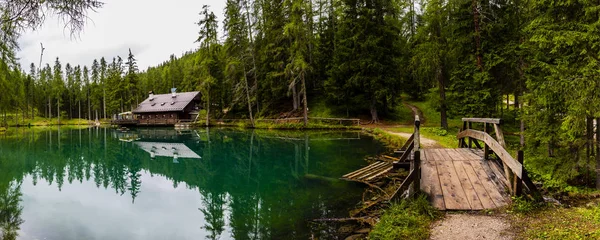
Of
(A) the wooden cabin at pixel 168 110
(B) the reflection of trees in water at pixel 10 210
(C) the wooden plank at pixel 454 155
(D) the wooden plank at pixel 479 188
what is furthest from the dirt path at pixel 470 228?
(A) the wooden cabin at pixel 168 110

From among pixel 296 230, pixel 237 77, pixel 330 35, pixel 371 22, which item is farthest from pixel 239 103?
pixel 296 230

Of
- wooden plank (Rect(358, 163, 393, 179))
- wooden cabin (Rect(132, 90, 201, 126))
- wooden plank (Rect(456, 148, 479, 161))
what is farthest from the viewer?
wooden cabin (Rect(132, 90, 201, 126))

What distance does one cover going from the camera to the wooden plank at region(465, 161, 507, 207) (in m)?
5.81

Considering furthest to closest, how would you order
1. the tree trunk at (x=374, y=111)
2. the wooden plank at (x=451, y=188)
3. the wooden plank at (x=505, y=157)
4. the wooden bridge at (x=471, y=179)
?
the tree trunk at (x=374, y=111), the wooden plank at (x=451, y=188), the wooden bridge at (x=471, y=179), the wooden plank at (x=505, y=157)

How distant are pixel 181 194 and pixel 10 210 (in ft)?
15.5

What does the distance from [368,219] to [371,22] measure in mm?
26080

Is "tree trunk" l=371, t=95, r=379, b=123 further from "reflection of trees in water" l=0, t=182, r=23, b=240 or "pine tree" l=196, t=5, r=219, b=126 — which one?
"reflection of trees in water" l=0, t=182, r=23, b=240

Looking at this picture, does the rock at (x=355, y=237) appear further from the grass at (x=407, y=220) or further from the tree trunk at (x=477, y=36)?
the tree trunk at (x=477, y=36)

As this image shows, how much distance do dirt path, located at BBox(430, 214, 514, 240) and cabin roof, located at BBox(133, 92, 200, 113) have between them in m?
50.5

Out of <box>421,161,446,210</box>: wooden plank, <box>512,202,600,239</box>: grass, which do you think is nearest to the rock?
<box>421,161,446,210</box>: wooden plank

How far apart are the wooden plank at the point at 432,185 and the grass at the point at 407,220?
0.77 ft

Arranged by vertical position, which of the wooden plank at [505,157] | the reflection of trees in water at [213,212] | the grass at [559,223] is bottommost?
the reflection of trees in water at [213,212]

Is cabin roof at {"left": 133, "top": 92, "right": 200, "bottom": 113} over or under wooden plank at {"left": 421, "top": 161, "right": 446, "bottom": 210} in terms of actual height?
over

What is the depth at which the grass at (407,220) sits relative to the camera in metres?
4.96
